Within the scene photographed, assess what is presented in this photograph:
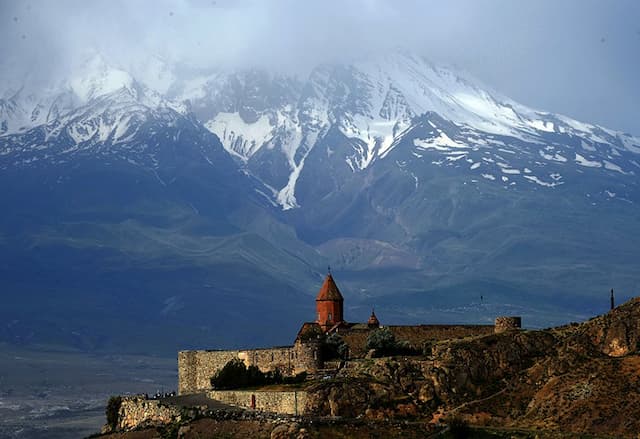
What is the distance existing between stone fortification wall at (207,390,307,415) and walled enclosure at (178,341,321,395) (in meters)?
5.18

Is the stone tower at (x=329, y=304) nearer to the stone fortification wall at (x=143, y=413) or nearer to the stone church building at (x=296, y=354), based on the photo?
the stone church building at (x=296, y=354)

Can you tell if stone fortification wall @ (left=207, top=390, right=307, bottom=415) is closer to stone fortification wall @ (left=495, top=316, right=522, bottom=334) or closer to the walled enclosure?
the walled enclosure

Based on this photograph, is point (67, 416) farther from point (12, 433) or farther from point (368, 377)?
point (368, 377)

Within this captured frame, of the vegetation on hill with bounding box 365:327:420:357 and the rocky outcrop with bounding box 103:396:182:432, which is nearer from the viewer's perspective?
the rocky outcrop with bounding box 103:396:182:432

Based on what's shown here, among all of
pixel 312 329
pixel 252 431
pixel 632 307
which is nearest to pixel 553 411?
pixel 632 307

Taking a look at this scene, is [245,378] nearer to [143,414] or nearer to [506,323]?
[143,414]

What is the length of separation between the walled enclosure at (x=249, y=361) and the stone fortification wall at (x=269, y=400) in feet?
17.0

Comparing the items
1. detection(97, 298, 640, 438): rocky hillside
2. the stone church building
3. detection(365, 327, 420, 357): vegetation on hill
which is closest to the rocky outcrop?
detection(97, 298, 640, 438): rocky hillside

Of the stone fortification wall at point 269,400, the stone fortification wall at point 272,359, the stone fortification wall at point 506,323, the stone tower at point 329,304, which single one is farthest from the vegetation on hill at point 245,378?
the stone tower at point 329,304

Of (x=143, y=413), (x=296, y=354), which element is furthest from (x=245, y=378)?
(x=143, y=413)

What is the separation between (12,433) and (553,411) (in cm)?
7994

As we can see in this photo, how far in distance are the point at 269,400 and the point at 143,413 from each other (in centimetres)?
746

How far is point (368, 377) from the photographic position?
65.5 m

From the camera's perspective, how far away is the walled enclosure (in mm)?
72750
